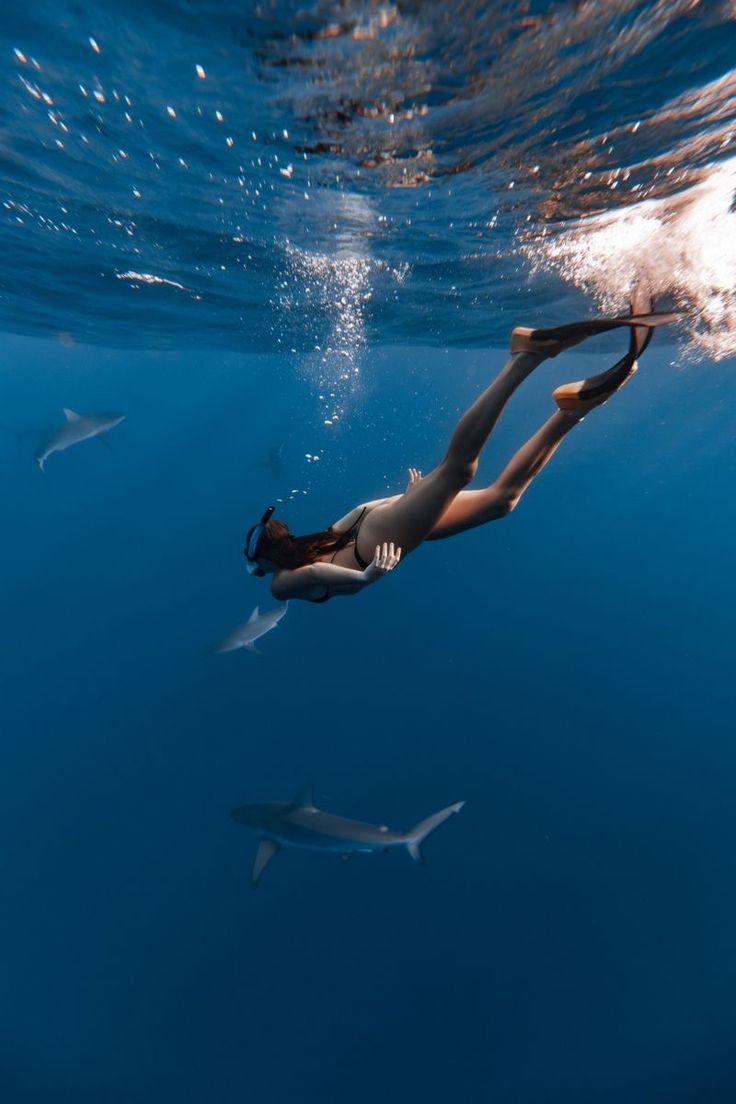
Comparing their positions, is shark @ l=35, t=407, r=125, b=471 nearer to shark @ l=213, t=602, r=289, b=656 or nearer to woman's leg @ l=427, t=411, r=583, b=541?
shark @ l=213, t=602, r=289, b=656

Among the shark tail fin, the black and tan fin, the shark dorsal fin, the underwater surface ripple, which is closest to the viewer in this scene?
the black and tan fin

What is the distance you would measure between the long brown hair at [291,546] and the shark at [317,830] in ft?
16.8

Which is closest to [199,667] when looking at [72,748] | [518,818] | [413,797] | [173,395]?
[72,748]

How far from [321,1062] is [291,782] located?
7.08 metres

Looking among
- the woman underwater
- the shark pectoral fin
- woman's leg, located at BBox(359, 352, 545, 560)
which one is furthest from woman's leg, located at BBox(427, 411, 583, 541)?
the shark pectoral fin

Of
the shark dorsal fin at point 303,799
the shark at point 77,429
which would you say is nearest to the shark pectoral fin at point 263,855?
the shark dorsal fin at point 303,799

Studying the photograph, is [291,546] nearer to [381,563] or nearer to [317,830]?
[381,563]

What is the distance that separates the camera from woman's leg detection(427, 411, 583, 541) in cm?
475

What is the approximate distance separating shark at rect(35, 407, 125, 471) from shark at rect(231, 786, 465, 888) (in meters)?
8.40

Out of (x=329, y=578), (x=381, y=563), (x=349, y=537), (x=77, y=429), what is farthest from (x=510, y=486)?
(x=77, y=429)

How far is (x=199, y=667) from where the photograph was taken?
2361cm

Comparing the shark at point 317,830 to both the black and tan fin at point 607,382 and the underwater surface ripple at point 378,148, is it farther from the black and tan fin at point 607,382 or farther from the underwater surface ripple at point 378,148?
the underwater surface ripple at point 378,148

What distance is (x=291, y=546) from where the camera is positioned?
511 centimetres

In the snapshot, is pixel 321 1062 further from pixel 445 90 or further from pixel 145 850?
pixel 445 90
